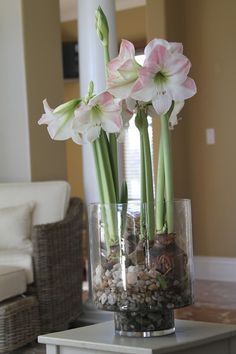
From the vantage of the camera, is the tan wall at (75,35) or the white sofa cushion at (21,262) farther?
the tan wall at (75,35)

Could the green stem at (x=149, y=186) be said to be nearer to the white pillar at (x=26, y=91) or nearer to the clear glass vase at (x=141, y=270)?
the clear glass vase at (x=141, y=270)

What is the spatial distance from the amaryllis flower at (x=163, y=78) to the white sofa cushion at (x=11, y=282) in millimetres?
1948

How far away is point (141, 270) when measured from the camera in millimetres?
1382

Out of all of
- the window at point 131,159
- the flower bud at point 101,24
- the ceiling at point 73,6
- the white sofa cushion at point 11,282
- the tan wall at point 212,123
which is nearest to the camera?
the flower bud at point 101,24

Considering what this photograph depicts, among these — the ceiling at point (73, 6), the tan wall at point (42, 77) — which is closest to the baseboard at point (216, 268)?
the tan wall at point (42, 77)

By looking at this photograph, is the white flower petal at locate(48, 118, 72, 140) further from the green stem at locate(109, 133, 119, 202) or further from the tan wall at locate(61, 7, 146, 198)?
the tan wall at locate(61, 7, 146, 198)

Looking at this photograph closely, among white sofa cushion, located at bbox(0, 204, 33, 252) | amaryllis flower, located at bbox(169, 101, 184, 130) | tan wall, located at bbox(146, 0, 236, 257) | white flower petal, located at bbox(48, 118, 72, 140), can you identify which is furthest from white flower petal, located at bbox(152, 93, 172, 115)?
tan wall, located at bbox(146, 0, 236, 257)

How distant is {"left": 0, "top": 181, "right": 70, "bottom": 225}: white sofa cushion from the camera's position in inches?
144

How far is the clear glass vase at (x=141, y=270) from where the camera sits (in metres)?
1.38

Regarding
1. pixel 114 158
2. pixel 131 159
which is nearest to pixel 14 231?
pixel 114 158

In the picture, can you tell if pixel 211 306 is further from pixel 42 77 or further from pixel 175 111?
pixel 175 111

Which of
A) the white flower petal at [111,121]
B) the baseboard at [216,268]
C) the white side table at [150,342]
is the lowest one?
the baseboard at [216,268]

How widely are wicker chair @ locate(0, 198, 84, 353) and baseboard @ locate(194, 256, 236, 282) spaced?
5.31 ft

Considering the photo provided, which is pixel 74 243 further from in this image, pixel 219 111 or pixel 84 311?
pixel 219 111
